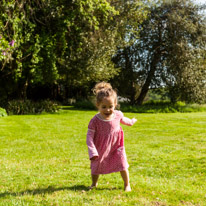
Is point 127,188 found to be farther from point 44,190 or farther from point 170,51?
point 170,51

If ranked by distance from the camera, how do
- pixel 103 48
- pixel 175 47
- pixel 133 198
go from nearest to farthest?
pixel 133 198 < pixel 103 48 < pixel 175 47

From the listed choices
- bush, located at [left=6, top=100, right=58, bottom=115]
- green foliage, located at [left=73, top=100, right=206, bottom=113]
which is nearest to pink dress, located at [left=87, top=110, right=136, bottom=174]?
bush, located at [left=6, top=100, right=58, bottom=115]

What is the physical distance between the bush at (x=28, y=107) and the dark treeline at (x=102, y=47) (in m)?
0.86

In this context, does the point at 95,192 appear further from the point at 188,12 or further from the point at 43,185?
the point at 188,12

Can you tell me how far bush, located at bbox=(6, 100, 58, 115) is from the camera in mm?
17203

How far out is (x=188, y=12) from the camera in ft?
72.8

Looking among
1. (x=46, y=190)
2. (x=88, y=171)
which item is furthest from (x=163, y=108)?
(x=46, y=190)

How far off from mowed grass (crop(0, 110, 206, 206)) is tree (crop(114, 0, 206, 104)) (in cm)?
1163

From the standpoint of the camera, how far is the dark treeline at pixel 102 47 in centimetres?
1559

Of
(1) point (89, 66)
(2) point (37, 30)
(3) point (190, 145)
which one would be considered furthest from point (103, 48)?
(3) point (190, 145)

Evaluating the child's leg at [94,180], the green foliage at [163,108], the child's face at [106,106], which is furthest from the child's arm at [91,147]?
the green foliage at [163,108]

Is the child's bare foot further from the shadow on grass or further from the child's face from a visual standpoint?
the child's face

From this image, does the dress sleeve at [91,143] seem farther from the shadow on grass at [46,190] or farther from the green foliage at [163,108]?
the green foliage at [163,108]

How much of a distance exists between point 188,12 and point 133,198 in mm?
21062
